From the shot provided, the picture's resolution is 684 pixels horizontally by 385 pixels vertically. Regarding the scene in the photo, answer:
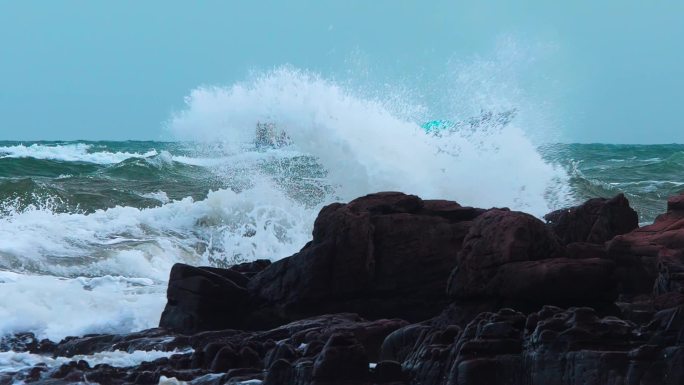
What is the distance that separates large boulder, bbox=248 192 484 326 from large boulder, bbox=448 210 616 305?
5.43ft

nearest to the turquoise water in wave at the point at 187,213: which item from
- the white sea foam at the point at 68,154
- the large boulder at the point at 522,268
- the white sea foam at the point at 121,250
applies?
the white sea foam at the point at 121,250

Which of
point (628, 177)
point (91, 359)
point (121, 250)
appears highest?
point (628, 177)

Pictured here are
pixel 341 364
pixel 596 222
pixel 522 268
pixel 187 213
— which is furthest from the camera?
pixel 187 213

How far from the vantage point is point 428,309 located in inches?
465

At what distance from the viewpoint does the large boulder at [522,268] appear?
9656 millimetres

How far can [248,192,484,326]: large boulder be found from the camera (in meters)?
12.0

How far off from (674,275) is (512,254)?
1414 millimetres

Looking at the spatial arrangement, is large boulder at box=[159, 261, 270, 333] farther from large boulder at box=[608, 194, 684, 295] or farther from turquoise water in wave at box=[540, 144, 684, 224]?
turquoise water in wave at box=[540, 144, 684, 224]

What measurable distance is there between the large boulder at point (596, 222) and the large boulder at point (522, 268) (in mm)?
3835

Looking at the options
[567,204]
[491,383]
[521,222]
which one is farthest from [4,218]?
[491,383]

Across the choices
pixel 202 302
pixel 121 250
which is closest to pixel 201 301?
pixel 202 302

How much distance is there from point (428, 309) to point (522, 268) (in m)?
2.18

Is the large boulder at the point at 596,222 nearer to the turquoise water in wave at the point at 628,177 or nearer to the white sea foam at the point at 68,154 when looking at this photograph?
the turquoise water in wave at the point at 628,177

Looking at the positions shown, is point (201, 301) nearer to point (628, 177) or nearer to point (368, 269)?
point (368, 269)
